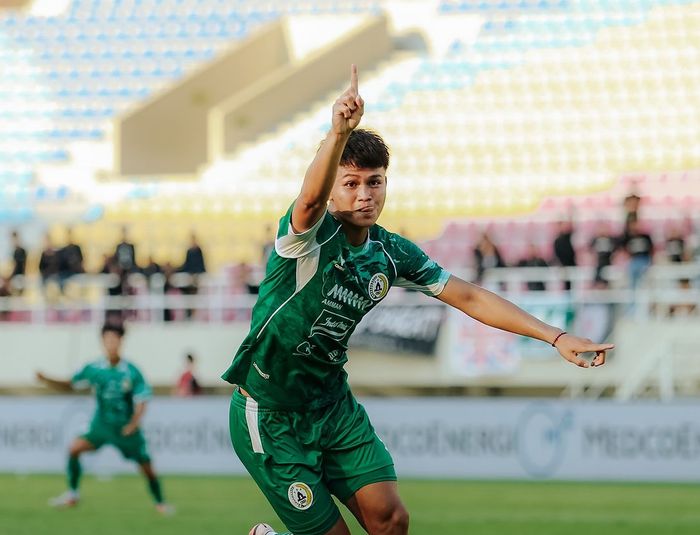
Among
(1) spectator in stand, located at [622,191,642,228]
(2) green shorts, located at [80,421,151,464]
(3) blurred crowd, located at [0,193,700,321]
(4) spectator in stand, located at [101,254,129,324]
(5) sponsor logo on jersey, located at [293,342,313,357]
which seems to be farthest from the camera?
(4) spectator in stand, located at [101,254,129,324]

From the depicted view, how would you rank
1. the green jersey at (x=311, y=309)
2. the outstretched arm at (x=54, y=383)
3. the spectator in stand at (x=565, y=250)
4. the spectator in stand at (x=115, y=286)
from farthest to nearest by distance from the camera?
the spectator in stand at (x=115, y=286) < the spectator in stand at (x=565, y=250) < the outstretched arm at (x=54, y=383) < the green jersey at (x=311, y=309)

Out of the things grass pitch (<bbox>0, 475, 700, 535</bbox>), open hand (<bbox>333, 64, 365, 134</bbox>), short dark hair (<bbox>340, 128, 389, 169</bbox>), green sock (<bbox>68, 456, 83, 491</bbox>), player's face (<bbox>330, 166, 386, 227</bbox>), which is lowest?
grass pitch (<bbox>0, 475, 700, 535</bbox>)

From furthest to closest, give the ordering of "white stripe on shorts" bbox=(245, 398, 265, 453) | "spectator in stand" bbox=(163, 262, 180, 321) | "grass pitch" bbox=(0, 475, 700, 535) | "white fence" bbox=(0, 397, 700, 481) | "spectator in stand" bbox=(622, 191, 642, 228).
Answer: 1. "spectator in stand" bbox=(163, 262, 180, 321)
2. "spectator in stand" bbox=(622, 191, 642, 228)
3. "white fence" bbox=(0, 397, 700, 481)
4. "grass pitch" bbox=(0, 475, 700, 535)
5. "white stripe on shorts" bbox=(245, 398, 265, 453)

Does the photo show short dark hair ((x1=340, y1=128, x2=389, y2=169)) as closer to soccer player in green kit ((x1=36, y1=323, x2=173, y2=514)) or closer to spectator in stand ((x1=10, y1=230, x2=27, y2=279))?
soccer player in green kit ((x1=36, y1=323, x2=173, y2=514))

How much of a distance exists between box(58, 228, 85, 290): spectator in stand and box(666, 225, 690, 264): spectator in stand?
9283 mm

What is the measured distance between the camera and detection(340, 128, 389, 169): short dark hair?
591cm

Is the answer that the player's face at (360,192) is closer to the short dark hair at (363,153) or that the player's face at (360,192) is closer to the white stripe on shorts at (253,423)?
the short dark hair at (363,153)

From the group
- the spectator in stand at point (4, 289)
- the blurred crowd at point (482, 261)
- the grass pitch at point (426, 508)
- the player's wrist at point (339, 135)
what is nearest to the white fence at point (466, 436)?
the grass pitch at point (426, 508)


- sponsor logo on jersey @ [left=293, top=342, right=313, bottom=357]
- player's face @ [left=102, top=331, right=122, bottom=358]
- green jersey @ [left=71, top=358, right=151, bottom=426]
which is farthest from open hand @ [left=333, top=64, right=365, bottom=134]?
green jersey @ [left=71, top=358, right=151, bottom=426]

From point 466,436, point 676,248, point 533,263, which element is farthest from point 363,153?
point 533,263

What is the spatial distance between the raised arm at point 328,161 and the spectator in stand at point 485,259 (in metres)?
15.2

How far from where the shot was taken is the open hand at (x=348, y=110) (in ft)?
17.3

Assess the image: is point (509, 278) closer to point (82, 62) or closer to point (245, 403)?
point (245, 403)

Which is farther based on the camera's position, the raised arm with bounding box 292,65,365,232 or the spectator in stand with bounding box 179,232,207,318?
the spectator in stand with bounding box 179,232,207,318
